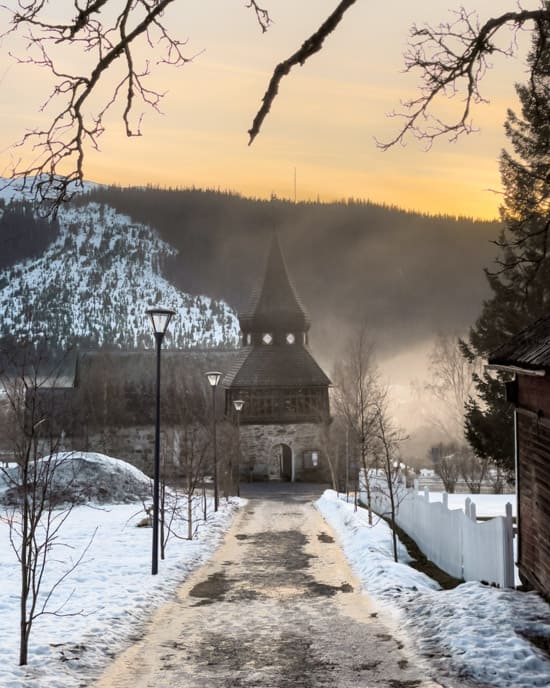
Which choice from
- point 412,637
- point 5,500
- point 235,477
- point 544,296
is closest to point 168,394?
point 235,477

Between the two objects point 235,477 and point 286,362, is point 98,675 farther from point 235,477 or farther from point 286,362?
point 286,362

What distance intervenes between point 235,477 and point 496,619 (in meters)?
28.6

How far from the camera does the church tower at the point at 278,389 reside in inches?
1917

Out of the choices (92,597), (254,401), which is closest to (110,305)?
(254,401)

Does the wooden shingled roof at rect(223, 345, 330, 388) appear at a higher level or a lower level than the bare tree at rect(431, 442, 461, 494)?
higher

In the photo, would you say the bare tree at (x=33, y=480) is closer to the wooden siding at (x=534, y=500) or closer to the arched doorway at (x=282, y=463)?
the wooden siding at (x=534, y=500)

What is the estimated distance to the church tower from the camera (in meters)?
48.7

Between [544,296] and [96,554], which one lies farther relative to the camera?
[544,296]

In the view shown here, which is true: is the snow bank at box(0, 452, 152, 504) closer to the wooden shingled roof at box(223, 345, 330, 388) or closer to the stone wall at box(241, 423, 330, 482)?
the stone wall at box(241, 423, 330, 482)

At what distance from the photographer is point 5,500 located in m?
29.2

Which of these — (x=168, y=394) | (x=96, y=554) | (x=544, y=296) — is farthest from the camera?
(x=168, y=394)

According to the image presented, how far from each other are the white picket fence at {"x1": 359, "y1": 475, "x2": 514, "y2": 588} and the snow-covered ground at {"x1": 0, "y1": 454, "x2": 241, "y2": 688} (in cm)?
483

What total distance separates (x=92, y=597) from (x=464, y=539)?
21.1ft

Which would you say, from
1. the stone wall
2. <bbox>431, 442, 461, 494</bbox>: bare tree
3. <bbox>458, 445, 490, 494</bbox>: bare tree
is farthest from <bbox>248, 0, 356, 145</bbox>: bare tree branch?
the stone wall
